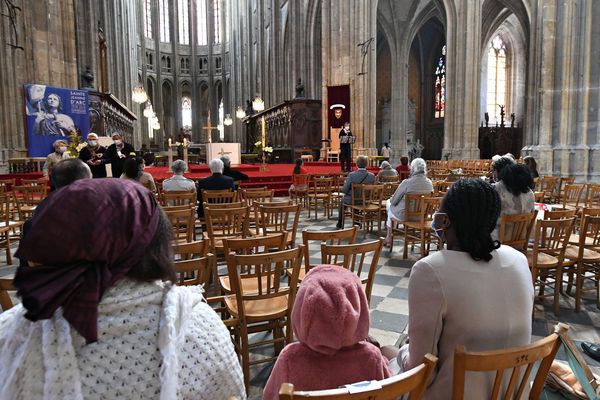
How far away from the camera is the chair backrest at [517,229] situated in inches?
172

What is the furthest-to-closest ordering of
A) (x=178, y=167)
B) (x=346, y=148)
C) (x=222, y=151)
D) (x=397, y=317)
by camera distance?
(x=222, y=151), (x=346, y=148), (x=178, y=167), (x=397, y=317)

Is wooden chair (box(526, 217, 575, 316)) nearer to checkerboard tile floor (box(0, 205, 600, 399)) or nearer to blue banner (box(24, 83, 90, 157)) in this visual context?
checkerboard tile floor (box(0, 205, 600, 399))

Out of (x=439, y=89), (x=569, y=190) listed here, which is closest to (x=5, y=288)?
(x=569, y=190)

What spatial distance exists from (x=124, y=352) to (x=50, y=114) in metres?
14.8

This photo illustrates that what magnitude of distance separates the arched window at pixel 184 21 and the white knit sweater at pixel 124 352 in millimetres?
48825

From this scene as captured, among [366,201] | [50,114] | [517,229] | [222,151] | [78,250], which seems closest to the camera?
[78,250]

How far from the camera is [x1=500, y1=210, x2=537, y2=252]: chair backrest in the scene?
4371 mm

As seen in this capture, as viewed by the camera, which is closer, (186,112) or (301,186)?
(301,186)

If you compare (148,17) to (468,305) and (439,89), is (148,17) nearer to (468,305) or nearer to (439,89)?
(439,89)

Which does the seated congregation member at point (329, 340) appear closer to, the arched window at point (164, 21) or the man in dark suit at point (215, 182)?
the man in dark suit at point (215, 182)

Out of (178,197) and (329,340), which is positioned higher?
(178,197)

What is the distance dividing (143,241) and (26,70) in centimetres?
1593

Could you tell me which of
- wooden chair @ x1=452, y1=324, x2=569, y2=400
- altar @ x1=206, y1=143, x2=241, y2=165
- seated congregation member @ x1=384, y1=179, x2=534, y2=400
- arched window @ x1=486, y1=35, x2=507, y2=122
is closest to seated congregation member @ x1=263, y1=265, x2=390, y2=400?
seated congregation member @ x1=384, y1=179, x2=534, y2=400

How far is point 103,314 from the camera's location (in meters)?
1.17
